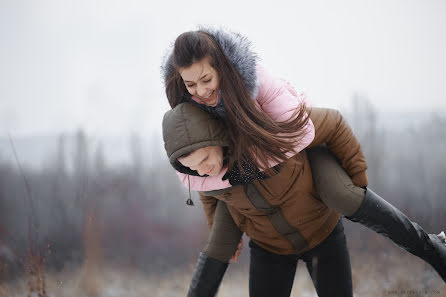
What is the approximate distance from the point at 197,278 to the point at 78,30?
1.45 m

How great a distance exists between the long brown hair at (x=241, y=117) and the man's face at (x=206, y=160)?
0.04m

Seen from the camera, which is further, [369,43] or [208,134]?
[369,43]

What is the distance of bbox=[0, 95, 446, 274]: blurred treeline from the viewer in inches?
67.1

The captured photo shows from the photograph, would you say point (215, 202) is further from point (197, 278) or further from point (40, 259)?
point (40, 259)

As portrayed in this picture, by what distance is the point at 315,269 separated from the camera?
1060mm

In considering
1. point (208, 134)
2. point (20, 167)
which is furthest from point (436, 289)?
point (20, 167)

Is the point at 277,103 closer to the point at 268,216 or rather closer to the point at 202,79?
the point at 202,79

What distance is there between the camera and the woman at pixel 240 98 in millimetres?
773

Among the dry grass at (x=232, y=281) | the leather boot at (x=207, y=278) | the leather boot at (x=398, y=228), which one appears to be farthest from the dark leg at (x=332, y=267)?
the dry grass at (x=232, y=281)

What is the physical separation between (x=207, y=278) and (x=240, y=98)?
1.70 ft

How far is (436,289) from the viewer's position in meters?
1.58

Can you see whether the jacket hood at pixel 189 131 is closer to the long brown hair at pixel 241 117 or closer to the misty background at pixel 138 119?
the long brown hair at pixel 241 117

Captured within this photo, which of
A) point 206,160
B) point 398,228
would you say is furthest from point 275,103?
point 398,228

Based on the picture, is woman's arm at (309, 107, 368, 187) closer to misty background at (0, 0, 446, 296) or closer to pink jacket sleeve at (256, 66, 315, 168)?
pink jacket sleeve at (256, 66, 315, 168)
